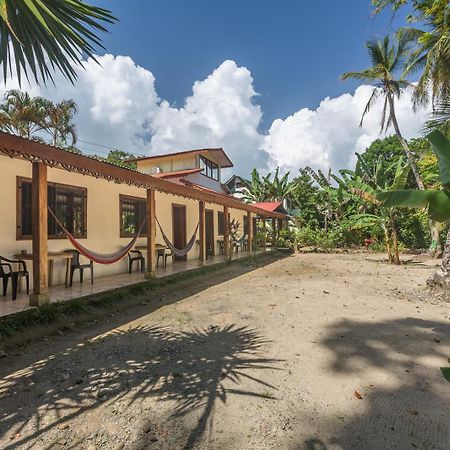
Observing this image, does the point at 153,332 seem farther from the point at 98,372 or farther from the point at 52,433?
the point at 52,433

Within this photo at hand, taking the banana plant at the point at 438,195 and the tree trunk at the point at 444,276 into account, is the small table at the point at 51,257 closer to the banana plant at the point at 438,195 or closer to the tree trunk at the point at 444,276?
the banana plant at the point at 438,195

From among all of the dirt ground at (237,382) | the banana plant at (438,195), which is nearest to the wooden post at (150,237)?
the dirt ground at (237,382)

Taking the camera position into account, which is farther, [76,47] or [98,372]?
[76,47]

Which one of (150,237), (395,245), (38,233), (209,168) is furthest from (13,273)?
(209,168)

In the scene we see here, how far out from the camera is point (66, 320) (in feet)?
16.0

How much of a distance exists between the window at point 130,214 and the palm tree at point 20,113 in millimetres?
12200

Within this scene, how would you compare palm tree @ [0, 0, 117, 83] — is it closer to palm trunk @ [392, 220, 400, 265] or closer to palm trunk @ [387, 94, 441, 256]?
palm trunk @ [392, 220, 400, 265]

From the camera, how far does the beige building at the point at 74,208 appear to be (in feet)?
16.0

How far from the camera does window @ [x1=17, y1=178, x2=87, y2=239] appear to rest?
6102 millimetres

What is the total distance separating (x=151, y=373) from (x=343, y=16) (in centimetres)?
757

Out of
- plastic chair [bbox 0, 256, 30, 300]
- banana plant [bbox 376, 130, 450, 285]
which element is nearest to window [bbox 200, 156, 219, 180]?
plastic chair [bbox 0, 256, 30, 300]

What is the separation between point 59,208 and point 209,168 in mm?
10618

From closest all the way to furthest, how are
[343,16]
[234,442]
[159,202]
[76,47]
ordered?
[234,442] < [76,47] < [343,16] < [159,202]

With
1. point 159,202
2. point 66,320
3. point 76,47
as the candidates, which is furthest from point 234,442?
point 159,202
